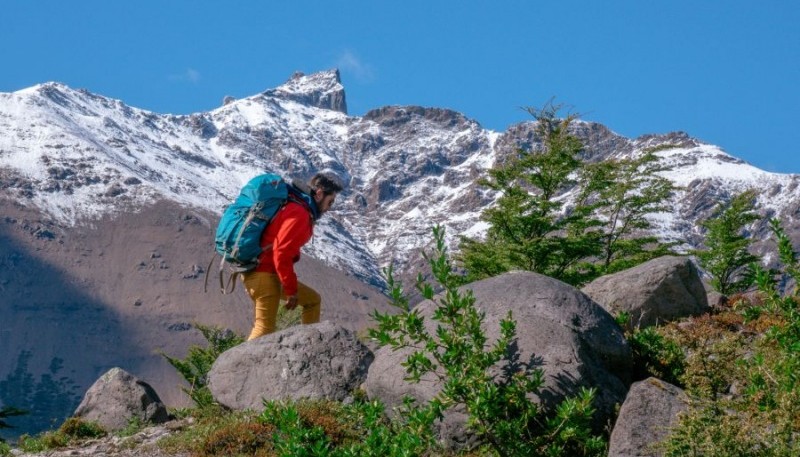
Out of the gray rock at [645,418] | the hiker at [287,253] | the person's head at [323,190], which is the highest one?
the person's head at [323,190]

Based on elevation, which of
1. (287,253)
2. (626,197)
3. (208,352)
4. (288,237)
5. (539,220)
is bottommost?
(208,352)

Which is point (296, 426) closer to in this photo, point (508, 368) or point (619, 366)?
point (508, 368)

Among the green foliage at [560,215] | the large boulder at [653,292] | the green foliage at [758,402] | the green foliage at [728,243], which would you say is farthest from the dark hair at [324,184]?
the green foliage at [728,243]

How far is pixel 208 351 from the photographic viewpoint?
2680 cm

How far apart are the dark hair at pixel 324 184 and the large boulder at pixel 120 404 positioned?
4004 mm

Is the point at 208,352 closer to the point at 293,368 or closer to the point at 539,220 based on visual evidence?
the point at 539,220

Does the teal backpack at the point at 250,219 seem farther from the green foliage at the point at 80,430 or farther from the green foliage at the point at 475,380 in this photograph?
the green foliage at the point at 475,380

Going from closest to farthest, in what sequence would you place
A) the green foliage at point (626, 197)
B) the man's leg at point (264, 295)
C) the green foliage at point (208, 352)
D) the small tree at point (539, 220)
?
the man's leg at point (264, 295) → the small tree at point (539, 220) → the green foliage at point (208, 352) → the green foliage at point (626, 197)

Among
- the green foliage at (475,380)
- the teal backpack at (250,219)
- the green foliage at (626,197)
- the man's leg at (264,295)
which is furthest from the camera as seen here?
the green foliage at (626,197)

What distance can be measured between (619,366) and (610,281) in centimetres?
427

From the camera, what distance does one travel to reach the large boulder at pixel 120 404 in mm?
12297

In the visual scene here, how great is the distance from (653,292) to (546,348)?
5016 millimetres

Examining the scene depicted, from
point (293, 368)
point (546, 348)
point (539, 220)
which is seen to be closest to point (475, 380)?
point (546, 348)

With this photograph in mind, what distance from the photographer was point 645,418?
Result: 7398 mm
